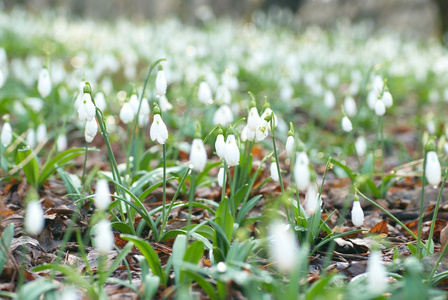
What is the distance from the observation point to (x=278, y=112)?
199 inches

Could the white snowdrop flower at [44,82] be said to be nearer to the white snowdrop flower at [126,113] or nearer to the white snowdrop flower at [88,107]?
the white snowdrop flower at [126,113]

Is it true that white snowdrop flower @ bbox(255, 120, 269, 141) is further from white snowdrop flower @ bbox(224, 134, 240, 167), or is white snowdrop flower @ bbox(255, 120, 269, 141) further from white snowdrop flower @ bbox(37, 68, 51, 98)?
Result: white snowdrop flower @ bbox(37, 68, 51, 98)

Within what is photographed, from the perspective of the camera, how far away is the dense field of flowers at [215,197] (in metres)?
1.67

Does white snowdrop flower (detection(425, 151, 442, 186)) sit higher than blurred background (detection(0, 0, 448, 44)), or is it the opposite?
blurred background (detection(0, 0, 448, 44))

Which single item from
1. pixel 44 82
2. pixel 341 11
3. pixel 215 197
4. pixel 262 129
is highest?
pixel 341 11

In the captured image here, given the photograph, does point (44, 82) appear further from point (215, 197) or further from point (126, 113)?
point (215, 197)

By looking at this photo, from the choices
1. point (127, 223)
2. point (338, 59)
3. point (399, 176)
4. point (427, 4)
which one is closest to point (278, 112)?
point (399, 176)

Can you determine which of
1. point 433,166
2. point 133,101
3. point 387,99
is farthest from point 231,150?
point 387,99

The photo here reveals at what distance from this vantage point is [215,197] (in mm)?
2994

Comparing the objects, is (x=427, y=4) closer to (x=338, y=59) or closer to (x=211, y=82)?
(x=338, y=59)

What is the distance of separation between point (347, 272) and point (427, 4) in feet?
51.1

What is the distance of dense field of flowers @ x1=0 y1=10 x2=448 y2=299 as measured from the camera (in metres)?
1.67

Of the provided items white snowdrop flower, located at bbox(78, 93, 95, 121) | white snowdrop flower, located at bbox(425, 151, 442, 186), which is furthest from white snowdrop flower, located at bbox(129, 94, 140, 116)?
white snowdrop flower, located at bbox(425, 151, 442, 186)

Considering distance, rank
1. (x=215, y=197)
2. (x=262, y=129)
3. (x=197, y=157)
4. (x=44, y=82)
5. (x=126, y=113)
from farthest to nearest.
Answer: (x=215, y=197), (x=44, y=82), (x=126, y=113), (x=262, y=129), (x=197, y=157)
